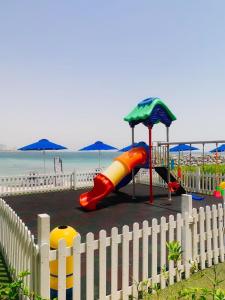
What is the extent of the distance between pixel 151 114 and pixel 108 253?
25.2ft

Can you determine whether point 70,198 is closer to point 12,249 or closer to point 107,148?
point 107,148

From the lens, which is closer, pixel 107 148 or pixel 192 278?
pixel 192 278

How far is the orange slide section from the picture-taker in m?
11.5

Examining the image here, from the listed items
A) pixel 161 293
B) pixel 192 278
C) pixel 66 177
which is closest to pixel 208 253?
pixel 192 278

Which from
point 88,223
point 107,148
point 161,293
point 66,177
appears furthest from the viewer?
point 107,148

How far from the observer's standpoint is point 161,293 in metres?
4.59

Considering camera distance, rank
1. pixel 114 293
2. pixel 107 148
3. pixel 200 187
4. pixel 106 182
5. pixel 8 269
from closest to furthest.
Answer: pixel 114 293
pixel 8 269
pixel 106 182
pixel 200 187
pixel 107 148

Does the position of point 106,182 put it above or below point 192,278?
above

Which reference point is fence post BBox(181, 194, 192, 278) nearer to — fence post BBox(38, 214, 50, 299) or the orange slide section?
fence post BBox(38, 214, 50, 299)

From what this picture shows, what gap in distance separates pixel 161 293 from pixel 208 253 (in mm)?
1544

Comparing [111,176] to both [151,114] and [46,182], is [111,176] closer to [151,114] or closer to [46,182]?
[151,114]

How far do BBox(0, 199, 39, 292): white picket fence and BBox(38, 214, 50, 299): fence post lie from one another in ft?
0.49

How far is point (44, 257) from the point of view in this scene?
3395mm

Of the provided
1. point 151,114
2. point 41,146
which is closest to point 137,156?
point 151,114
